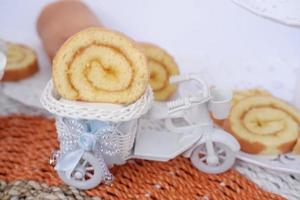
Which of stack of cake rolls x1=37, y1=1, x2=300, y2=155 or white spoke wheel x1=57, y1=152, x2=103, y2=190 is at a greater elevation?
stack of cake rolls x1=37, y1=1, x2=300, y2=155

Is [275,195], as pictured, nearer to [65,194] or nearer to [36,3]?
[65,194]

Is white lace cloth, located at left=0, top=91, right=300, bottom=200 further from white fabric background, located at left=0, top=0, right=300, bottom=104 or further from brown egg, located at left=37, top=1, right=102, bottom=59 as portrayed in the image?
brown egg, located at left=37, top=1, right=102, bottom=59

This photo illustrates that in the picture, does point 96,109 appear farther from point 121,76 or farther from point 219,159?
point 219,159

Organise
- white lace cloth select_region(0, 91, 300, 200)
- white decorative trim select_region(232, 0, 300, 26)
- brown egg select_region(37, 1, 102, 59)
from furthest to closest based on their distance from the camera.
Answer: brown egg select_region(37, 1, 102, 59), white lace cloth select_region(0, 91, 300, 200), white decorative trim select_region(232, 0, 300, 26)

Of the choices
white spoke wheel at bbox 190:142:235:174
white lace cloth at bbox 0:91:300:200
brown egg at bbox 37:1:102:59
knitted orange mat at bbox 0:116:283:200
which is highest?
brown egg at bbox 37:1:102:59

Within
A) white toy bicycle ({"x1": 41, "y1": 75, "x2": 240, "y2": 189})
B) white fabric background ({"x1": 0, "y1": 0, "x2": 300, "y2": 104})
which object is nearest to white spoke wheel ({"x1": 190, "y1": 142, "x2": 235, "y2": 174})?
white toy bicycle ({"x1": 41, "y1": 75, "x2": 240, "y2": 189})

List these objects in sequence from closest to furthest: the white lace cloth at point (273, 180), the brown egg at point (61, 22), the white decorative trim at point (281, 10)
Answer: the white decorative trim at point (281, 10)
the white lace cloth at point (273, 180)
the brown egg at point (61, 22)

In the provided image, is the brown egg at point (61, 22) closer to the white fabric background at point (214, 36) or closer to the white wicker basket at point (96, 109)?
the white fabric background at point (214, 36)

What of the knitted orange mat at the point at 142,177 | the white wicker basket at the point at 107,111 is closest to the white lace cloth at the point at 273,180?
the knitted orange mat at the point at 142,177
